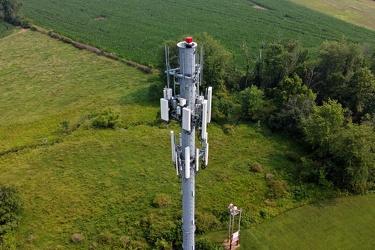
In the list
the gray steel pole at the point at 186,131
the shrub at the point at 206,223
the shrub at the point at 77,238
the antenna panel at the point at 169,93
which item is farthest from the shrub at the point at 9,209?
the antenna panel at the point at 169,93

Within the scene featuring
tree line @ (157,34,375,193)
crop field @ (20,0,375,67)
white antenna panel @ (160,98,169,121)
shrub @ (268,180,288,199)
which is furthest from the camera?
crop field @ (20,0,375,67)

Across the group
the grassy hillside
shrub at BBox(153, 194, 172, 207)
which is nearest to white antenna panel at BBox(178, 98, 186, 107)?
shrub at BBox(153, 194, 172, 207)

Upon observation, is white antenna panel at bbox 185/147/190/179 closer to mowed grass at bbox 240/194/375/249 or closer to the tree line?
mowed grass at bbox 240/194/375/249

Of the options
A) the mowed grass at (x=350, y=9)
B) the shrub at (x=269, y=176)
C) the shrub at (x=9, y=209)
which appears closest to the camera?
the shrub at (x=9, y=209)

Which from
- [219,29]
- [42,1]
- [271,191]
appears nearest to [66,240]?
[271,191]

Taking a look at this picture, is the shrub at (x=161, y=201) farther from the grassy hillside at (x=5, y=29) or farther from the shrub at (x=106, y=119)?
the grassy hillside at (x=5, y=29)

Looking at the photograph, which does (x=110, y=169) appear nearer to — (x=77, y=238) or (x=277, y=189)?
(x=77, y=238)
